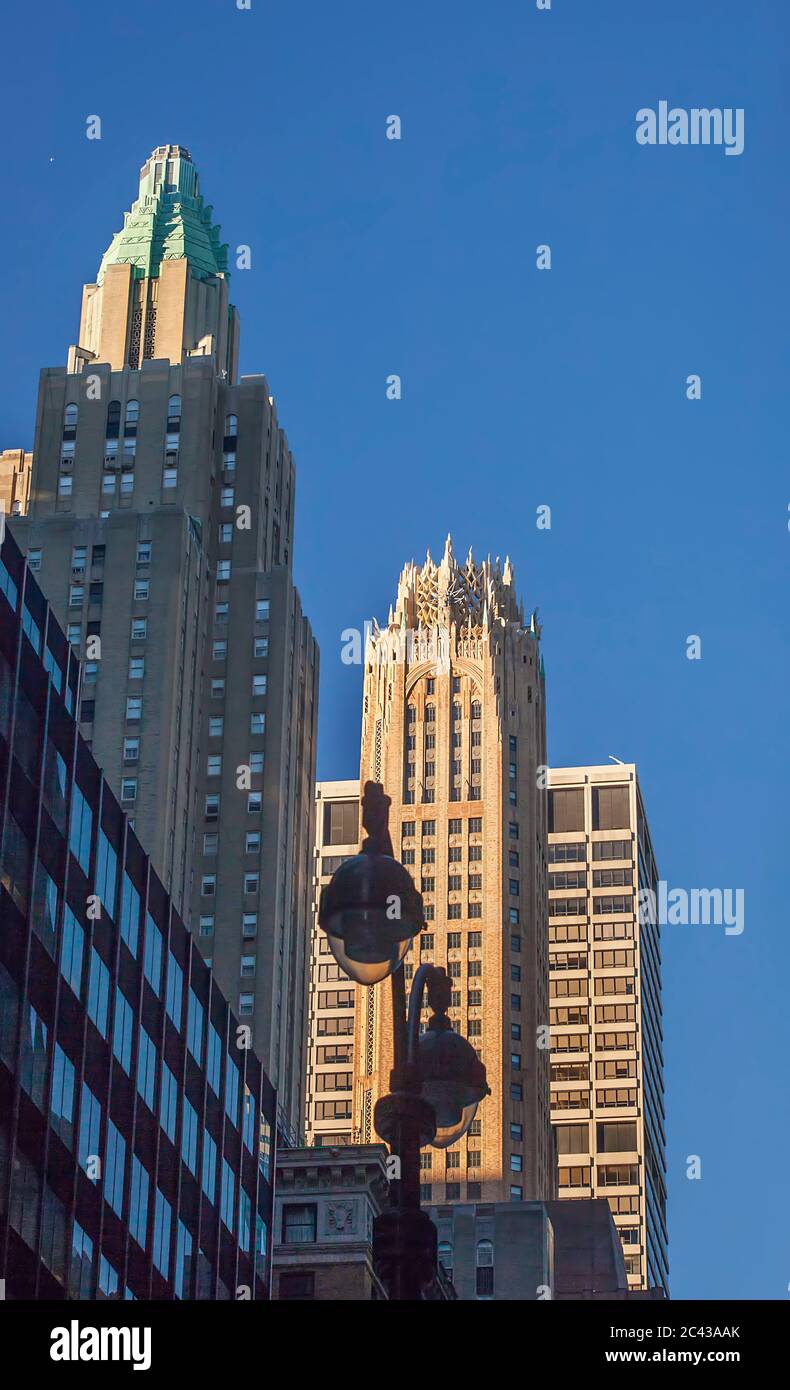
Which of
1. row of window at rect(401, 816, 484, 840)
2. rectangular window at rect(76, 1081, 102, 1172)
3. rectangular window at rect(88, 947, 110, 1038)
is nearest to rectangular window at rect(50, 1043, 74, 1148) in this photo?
rectangular window at rect(76, 1081, 102, 1172)

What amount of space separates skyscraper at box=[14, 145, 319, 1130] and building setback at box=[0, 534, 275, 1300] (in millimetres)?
41144

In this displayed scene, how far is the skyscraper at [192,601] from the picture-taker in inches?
4737

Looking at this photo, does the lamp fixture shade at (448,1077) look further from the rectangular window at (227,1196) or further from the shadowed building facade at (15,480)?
the shadowed building facade at (15,480)

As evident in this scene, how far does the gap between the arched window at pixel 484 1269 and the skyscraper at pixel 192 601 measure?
47.1 ft

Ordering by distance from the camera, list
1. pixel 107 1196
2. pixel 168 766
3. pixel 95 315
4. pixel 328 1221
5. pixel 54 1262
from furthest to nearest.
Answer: pixel 95 315 < pixel 168 766 < pixel 328 1221 < pixel 107 1196 < pixel 54 1262

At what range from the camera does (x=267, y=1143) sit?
276ft

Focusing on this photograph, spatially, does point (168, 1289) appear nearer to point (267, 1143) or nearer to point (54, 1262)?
point (54, 1262)

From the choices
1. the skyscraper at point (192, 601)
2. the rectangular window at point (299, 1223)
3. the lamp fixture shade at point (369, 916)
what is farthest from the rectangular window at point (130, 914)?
the skyscraper at point (192, 601)

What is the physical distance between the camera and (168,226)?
151 m

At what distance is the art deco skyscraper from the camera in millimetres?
164625

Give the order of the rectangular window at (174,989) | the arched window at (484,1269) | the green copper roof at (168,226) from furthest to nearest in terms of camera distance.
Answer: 1. the green copper roof at (168,226)
2. the arched window at (484,1269)
3. the rectangular window at (174,989)

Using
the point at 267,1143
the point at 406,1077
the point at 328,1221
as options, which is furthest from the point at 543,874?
the point at 406,1077

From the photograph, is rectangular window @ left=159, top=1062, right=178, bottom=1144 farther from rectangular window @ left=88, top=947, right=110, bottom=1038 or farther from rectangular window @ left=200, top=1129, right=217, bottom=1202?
rectangular window @ left=88, top=947, right=110, bottom=1038
